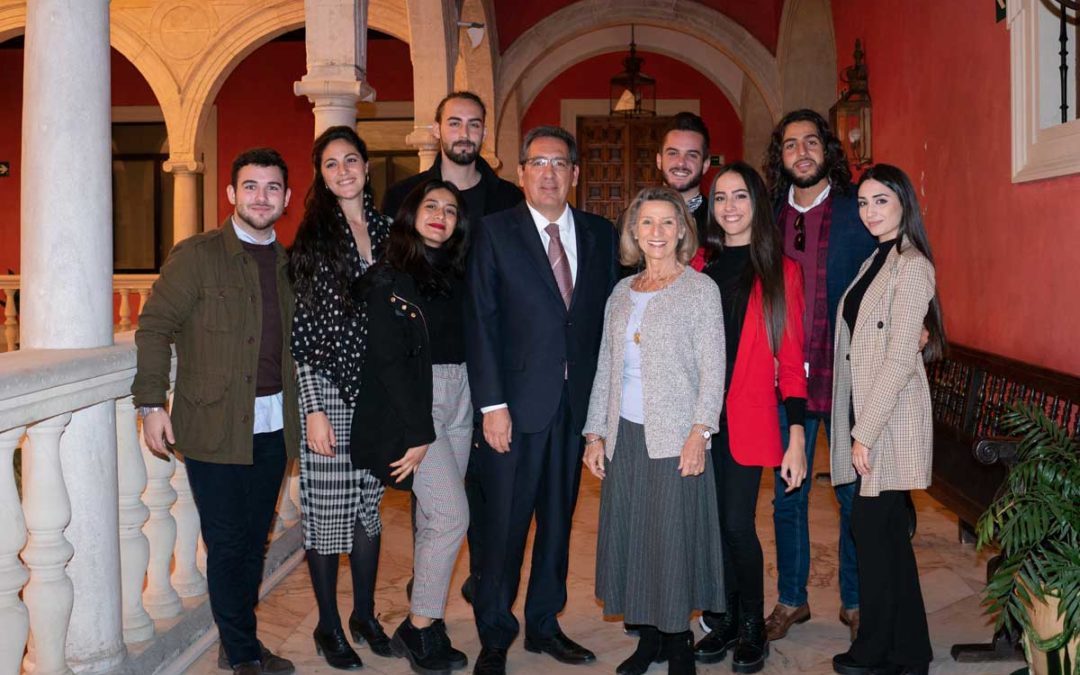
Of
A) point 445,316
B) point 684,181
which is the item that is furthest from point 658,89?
point 445,316

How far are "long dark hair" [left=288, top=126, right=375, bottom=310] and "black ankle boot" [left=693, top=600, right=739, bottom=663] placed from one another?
1.64 meters

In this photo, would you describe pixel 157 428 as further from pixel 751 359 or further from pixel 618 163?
pixel 618 163

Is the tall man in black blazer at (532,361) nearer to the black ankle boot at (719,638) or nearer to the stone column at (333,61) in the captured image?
the black ankle boot at (719,638)

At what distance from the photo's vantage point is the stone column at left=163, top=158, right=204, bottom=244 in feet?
39.1

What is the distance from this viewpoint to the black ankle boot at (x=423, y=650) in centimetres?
345

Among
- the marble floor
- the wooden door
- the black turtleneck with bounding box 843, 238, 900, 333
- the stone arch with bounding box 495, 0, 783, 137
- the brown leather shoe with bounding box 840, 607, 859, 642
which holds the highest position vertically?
the stone arch with bounding box 495, 0, 783, 137

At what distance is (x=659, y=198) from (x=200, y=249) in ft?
4.67

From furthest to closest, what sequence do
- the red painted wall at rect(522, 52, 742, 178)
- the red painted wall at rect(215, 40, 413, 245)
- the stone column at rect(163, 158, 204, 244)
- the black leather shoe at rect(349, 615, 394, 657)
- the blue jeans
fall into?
the red painted wall at rect(215, 40, 413, 245), the red painted wall at rect(522, 52, 742, 178), the stone column at rect(163, 158, 204, 244), the blue jeans, the black leather shoe at rect(349, 615, 394, 657)

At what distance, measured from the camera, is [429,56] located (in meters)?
9.15

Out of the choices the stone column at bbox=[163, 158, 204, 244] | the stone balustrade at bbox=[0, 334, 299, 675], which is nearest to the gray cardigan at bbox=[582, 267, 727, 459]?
the stone balustrade at bbox=[0, 334, 299, 675]

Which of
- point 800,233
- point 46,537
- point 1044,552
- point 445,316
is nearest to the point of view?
point 1044,552

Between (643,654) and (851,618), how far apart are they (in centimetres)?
86

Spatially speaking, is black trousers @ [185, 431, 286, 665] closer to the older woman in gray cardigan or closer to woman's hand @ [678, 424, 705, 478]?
the older woman in gray cardigan

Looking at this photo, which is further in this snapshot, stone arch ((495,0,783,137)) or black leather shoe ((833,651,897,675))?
stone arch ((495,0,783,137))
